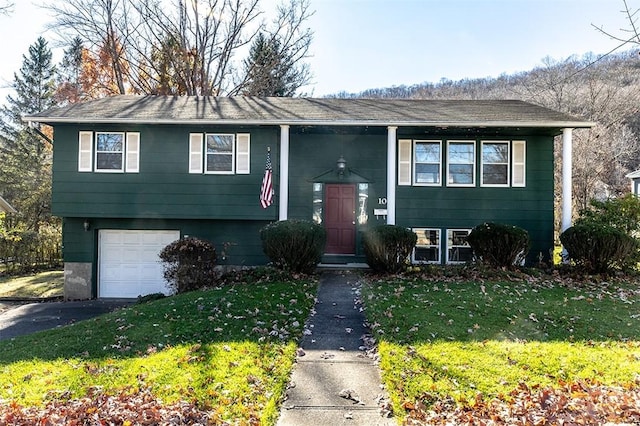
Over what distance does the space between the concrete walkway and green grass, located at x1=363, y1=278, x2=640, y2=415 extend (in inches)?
8.9

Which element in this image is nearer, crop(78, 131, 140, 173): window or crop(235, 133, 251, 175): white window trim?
crop(78, 131, 140, 173): window

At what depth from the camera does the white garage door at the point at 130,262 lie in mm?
11930

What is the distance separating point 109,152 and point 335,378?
9.97 m

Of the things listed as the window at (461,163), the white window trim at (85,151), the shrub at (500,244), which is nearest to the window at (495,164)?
the window at (461,163)

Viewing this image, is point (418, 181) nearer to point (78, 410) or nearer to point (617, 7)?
point (617, 7)

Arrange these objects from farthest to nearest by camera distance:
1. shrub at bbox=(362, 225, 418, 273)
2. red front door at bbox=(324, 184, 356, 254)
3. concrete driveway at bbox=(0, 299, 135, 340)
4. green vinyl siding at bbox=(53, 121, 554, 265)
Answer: red front door at bbox=(324, 184, 356, 254) → green vinyl siding at bbox=(53, 121, 554, 265) → shrub at bbox=(362, 225, 418, 273) → concrete driveway at bbox=(0, 299, 135, 340)

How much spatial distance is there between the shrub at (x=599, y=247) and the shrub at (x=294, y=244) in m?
6.43

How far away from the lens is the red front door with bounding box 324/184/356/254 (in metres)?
12.2

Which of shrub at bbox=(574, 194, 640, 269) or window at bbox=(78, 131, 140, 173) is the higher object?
window at bbox=(78, 131, 140, 173)

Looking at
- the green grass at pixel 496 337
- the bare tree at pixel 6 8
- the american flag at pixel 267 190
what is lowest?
the green grass at pixel 496 337

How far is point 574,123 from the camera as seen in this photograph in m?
10.8

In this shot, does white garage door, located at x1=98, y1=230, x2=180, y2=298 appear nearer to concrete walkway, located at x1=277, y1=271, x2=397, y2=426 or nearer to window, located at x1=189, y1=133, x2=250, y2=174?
window, located at x1=189, y1=133, x2=250, y2=174

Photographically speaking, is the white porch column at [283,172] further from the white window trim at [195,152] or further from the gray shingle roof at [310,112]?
the white window trim at [195,152]

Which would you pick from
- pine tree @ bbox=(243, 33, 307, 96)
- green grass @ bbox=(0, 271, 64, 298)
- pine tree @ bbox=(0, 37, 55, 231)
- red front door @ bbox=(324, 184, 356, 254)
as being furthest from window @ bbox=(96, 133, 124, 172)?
pine tree @ bbox=(243, 33, 307, 96)
